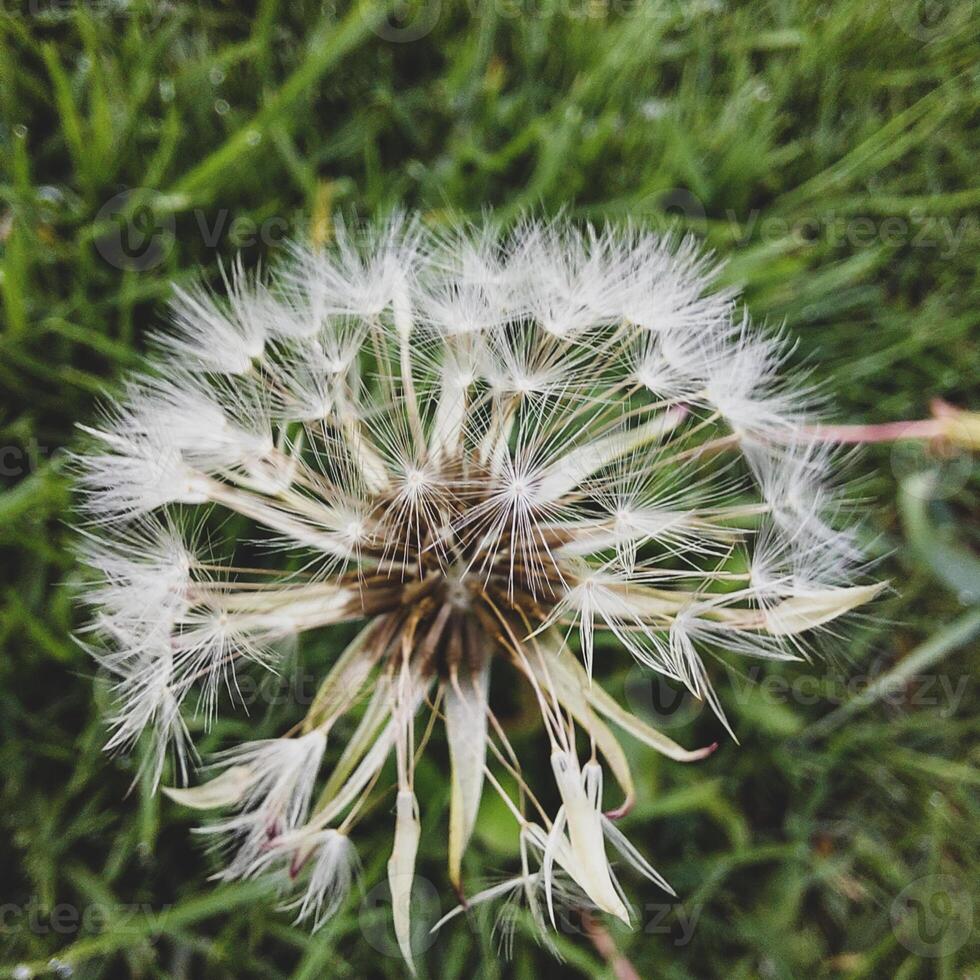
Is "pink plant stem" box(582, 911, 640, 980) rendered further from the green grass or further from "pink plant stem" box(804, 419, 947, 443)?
"pink plant stem" box(804, 419, 947, 443)

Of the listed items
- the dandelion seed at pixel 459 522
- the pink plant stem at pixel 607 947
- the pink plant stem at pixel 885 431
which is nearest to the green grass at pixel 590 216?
the pink plant stem at pixel 607 947

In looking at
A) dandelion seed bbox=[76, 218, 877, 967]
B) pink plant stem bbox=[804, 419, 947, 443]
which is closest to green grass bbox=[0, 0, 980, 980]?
pink plant stem bbox=[804, 419, 947, 443]

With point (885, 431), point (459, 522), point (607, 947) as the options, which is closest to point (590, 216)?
point (885, 431)

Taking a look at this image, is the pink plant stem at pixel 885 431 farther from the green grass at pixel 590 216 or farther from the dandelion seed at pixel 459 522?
the dandelion seed at pixel 459 522

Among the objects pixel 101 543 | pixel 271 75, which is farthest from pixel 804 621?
pixel 271 75

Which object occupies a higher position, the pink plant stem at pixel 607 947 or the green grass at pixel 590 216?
the green grass at pixel 590 216

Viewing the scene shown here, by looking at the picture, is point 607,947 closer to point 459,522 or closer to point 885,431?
point 459,522
